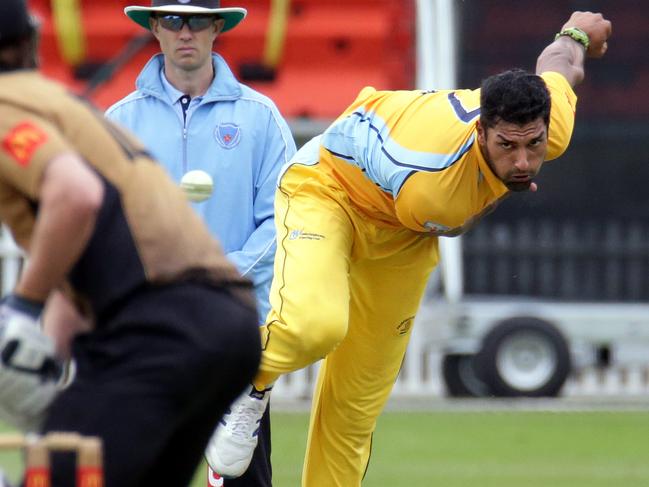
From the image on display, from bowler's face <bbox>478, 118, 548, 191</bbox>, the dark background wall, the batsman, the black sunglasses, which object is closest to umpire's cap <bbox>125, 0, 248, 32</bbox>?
the black sunglasses

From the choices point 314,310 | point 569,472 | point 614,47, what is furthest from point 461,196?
point 614,47

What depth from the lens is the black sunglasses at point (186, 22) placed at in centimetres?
671

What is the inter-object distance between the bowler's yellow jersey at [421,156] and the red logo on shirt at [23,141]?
2369mm

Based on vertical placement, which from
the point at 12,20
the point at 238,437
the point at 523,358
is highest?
the point at 12,20

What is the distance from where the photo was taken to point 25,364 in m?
3.90

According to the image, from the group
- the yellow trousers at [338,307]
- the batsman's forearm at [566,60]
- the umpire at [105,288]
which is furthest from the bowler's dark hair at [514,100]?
the umpire at [105,288]

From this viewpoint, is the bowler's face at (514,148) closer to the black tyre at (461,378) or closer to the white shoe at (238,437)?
the white shoe at (238,437)

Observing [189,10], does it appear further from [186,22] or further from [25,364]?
[25,364]

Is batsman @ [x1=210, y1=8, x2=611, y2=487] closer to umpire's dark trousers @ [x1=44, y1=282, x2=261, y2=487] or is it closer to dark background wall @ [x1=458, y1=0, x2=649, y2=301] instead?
umpire's dark trousers @ [x1=44, y1=282, x2=261, y2=487]

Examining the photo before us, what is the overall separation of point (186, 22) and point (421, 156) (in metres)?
1.27

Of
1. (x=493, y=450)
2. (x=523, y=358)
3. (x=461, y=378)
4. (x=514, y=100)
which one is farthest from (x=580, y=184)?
(x=514, y=100)

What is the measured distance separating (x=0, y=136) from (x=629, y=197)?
34.8 feet

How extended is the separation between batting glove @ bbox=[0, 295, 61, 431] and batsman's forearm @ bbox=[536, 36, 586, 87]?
317 centimetres

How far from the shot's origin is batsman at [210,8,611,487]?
19.7ft
